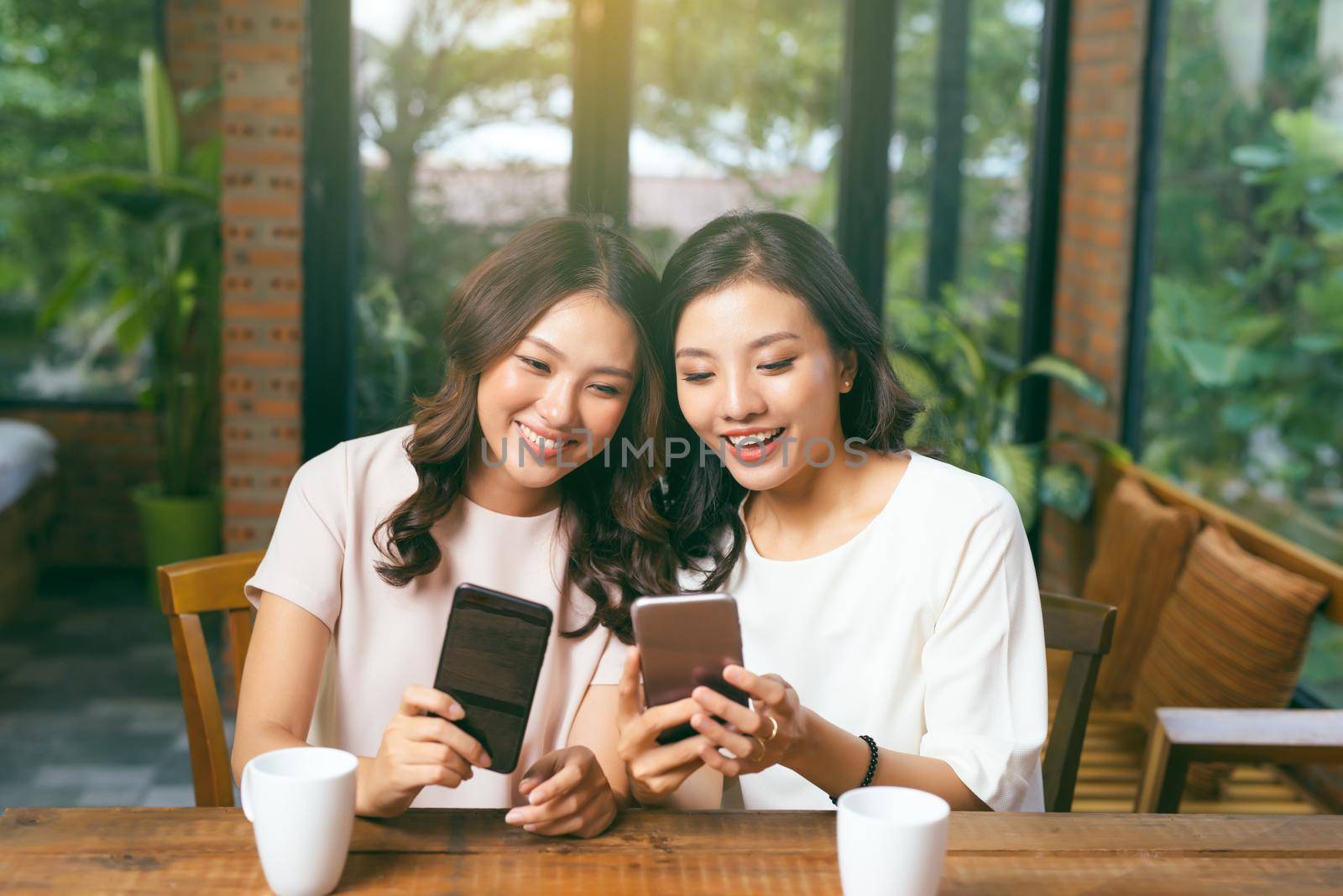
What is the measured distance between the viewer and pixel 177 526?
14.4 ft

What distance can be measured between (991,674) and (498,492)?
0.64 meters

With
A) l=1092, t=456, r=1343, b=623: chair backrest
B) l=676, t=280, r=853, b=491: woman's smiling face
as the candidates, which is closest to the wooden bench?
l=1092, t=456, r=1343, b=623: chair backrest

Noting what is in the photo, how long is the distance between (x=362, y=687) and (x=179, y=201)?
292cm

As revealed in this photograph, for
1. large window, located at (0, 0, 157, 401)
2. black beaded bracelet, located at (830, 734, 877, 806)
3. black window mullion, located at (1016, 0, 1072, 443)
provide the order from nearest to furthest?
black beaded bracelet, located at (830, 734, 877, 806)
black window mullion, located at (1016, 0, 1072, 443)
large window, located at (0, 0, 157, 401)

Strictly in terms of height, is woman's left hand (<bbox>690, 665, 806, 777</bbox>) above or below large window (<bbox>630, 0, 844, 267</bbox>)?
below

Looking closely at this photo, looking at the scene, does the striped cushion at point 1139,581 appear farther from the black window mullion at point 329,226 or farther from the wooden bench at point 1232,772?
the black window mullion at point 329,226

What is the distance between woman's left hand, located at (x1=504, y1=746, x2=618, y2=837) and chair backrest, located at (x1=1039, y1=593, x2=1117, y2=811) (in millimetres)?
689

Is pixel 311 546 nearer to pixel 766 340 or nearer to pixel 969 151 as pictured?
pixel 766 340

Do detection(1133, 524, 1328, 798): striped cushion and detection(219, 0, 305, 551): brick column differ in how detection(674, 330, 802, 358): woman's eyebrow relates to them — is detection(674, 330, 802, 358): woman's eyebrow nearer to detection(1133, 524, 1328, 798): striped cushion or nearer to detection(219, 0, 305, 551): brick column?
detection(1133, 524, 1328, 798): striped cushion

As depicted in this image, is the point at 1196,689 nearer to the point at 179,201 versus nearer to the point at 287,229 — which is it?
the point at 287,229

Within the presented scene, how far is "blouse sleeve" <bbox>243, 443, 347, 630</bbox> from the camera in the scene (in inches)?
58.5

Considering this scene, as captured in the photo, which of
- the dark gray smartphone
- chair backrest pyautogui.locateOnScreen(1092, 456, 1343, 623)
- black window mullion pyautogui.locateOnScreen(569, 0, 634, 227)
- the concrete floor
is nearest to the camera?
the dark gray smartphone

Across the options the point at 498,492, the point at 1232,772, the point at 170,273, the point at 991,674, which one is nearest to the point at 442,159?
the point at 170,273

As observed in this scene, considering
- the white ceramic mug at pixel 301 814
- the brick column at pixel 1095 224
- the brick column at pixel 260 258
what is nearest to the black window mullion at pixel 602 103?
the brick column at pixel 260 258
